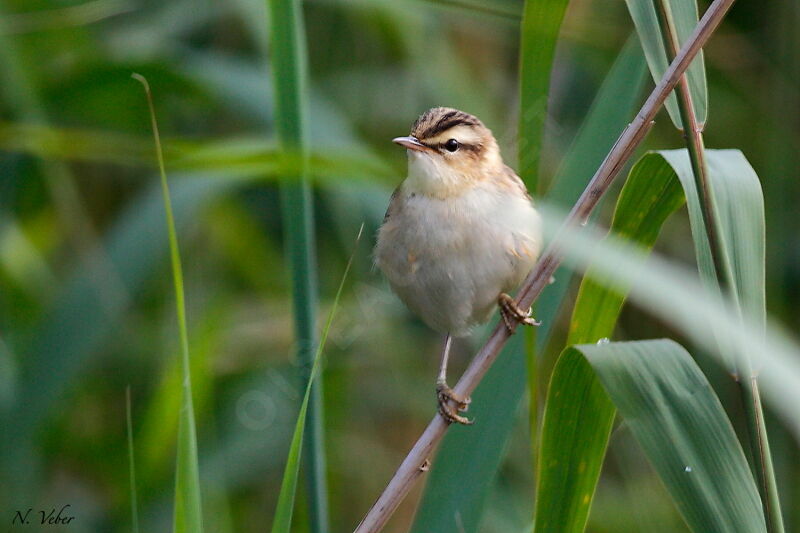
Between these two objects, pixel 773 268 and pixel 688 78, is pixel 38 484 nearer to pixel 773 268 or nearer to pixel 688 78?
pixel 688 78

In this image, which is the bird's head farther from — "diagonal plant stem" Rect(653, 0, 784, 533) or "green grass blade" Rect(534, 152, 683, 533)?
"diagonal plant stem" Rect(653, 0, 784, 533)

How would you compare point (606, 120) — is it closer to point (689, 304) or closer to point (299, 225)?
point (689, 304)

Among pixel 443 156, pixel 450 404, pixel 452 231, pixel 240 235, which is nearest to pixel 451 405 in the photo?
pixel 450 404

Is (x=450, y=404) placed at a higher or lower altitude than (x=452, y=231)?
lower

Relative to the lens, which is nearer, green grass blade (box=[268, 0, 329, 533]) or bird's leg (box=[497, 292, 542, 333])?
green grass blade (box=[268, 0, 329, 533])

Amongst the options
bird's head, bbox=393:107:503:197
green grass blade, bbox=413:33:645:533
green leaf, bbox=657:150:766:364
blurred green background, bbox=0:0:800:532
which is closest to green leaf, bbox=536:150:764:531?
green leaf, bbox=657:150:766:364

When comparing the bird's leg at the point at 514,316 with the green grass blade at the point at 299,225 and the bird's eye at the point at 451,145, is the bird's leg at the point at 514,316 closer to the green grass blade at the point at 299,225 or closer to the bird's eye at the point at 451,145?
the green grass blade at the point at 299,225

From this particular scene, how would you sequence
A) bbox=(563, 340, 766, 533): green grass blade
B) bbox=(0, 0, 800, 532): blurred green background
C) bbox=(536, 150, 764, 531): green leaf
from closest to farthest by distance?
bbox=(563, 340, 766, 533): green grass blade
bbox=(536, 150, 764, 531): green leaf
bbox=(0, 0, 800, 532): blurred green background
